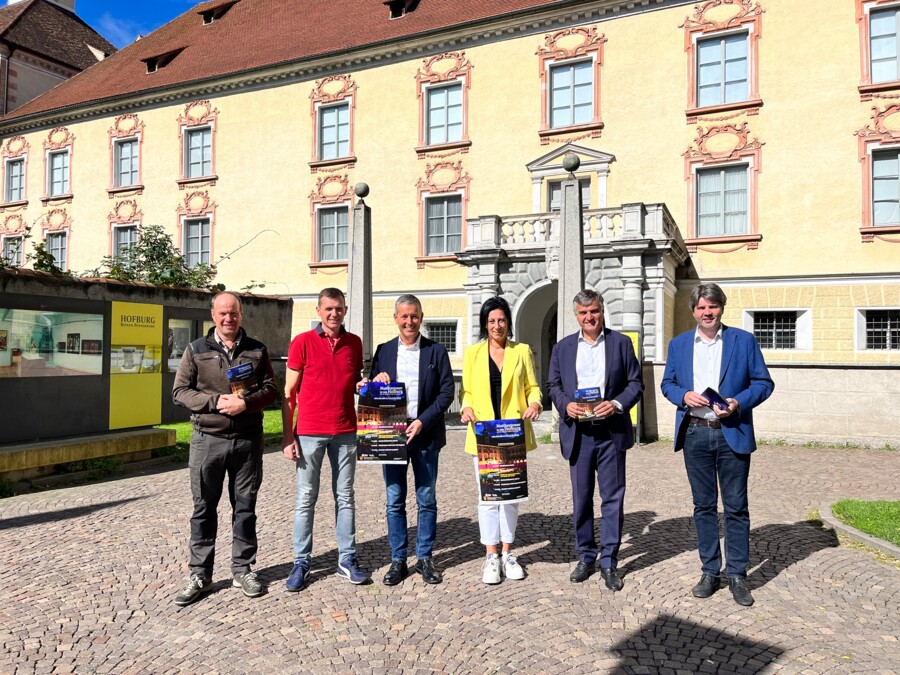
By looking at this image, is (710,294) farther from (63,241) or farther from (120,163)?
(63,241)

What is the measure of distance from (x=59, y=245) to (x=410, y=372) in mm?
27434

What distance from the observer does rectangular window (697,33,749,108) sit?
17391 millimetres

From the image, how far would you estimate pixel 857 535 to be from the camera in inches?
224

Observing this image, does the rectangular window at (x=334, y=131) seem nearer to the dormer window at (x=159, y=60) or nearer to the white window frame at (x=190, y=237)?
the white window frame at (x=190, y=237)

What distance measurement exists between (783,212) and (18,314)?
1617cm

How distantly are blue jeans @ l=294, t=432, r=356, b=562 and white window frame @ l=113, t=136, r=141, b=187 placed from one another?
2441 centimetres

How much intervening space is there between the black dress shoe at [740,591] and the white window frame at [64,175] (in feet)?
94.5

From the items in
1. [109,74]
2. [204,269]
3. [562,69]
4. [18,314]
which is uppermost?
[109,74]

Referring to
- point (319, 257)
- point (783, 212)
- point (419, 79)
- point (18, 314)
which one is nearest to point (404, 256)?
point (319, 257)

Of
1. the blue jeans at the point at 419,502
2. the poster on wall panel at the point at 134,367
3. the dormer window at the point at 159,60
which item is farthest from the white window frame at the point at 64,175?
the blue jeans at the point at 419,502

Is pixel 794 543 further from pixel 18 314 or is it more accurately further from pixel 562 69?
pixel 562 69

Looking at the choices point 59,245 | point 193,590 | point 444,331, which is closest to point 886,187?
point 444,331

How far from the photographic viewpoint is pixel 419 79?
2109 cm

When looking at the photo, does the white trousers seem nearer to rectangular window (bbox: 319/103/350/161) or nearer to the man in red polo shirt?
the man in red polo shirt
